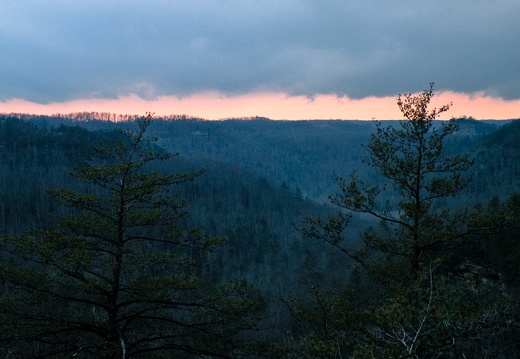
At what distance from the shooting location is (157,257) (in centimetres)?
1015

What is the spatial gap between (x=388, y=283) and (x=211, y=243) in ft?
15.0

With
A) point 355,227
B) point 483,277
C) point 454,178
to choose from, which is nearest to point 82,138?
point 355,227

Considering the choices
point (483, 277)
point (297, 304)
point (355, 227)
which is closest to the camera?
point (297, 304)

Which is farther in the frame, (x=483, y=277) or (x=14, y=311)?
(x=483, y=277)

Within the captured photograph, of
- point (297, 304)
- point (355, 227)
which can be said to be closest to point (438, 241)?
point (297, 304)

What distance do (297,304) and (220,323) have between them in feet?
6.36

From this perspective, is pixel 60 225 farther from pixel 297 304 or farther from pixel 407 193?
pixel 407 193

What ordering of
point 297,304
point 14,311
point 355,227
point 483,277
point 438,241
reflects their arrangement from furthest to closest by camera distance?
1. point 355,227
2. point 483,277
3. point 297,304
4. point 438,241
5. point 14,311

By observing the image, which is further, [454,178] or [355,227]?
[355,227]

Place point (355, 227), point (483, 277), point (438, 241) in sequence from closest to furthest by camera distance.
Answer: point (438, 241)
point (483, 277)
point (355, 227)

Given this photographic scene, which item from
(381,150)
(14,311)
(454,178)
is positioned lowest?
(14,311)

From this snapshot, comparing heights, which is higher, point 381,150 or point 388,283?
point 381,150

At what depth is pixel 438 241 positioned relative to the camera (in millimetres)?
9773

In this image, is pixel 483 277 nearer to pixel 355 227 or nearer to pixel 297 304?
pixel 297 304
